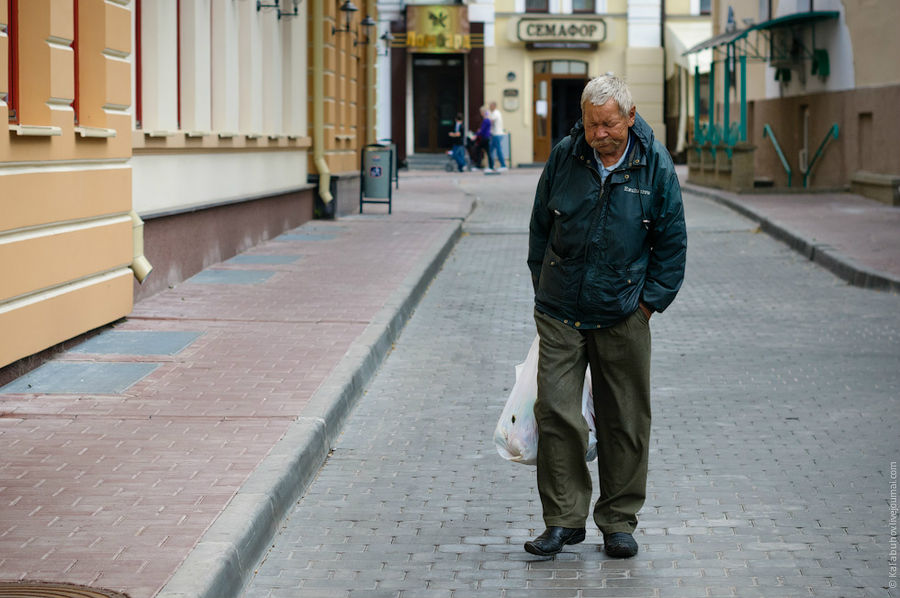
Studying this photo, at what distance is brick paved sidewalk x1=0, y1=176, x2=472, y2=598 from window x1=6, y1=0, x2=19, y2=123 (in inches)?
65.1

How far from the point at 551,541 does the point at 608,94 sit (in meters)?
1.69

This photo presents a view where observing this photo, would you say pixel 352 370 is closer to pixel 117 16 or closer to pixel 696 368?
pixel 696 368

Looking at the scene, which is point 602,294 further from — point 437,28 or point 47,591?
point 437,28

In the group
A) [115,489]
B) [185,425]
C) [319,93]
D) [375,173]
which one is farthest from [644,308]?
[375,173]

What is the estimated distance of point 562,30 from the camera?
4444cm

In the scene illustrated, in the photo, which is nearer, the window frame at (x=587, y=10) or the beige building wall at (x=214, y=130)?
the beige building wall at (x=214, y=130)

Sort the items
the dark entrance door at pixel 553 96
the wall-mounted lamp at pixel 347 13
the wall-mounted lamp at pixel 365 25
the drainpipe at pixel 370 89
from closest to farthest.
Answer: the wall-mounted lamp at pixel 347 13 < the wall-mounted lamp at pixel 365 25 < the drainpipe at pixel 370 89 < the dark entrance door at pixel 553 96

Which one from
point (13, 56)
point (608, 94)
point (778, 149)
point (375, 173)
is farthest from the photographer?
point (778, 149)

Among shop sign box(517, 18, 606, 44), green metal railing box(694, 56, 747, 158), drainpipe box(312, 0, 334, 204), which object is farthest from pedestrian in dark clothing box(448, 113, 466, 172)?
drainpipe box(312, 0, 334, 204)

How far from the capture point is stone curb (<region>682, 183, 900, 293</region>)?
45.0 feet

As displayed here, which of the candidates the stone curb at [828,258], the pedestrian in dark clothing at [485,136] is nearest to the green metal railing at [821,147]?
the stone curb at [828,258]

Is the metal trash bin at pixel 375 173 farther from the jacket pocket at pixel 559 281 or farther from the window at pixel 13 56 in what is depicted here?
the jacket pocket at pixel 559 281

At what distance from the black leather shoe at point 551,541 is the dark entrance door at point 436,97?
4035cm

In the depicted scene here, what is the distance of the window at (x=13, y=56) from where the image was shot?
28.7 feet
